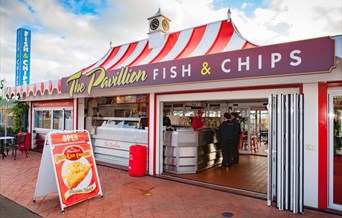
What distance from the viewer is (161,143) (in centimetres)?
617

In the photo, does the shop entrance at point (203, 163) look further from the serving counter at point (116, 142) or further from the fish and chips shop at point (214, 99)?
the serving counter at point (116, 142)

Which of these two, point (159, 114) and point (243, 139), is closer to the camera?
point (159, 114)

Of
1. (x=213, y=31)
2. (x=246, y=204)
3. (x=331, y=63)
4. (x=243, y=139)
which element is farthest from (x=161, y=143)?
(x=243, y=139)

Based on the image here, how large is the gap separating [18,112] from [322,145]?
37.4 ft

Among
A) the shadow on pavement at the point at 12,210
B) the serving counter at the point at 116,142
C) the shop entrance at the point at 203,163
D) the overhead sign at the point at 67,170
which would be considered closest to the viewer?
the shadow on pavement at the point at 12,210

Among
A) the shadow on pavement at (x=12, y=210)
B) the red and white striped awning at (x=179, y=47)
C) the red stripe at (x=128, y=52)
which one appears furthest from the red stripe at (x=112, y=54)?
the shadow on pavement at (x=12, y=210)

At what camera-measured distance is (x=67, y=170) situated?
3965mm

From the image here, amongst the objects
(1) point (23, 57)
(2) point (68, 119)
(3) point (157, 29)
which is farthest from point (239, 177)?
(1) point (23, 57)

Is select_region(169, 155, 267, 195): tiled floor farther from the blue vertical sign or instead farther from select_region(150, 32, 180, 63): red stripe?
the blue vertical sign

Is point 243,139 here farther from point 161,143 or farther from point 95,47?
point 95,47

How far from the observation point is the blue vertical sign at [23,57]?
38.0ft

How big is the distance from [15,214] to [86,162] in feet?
4.15

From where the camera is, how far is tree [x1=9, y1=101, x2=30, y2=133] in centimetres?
1057

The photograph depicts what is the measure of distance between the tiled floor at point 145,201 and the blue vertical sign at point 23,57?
7.35 meters
